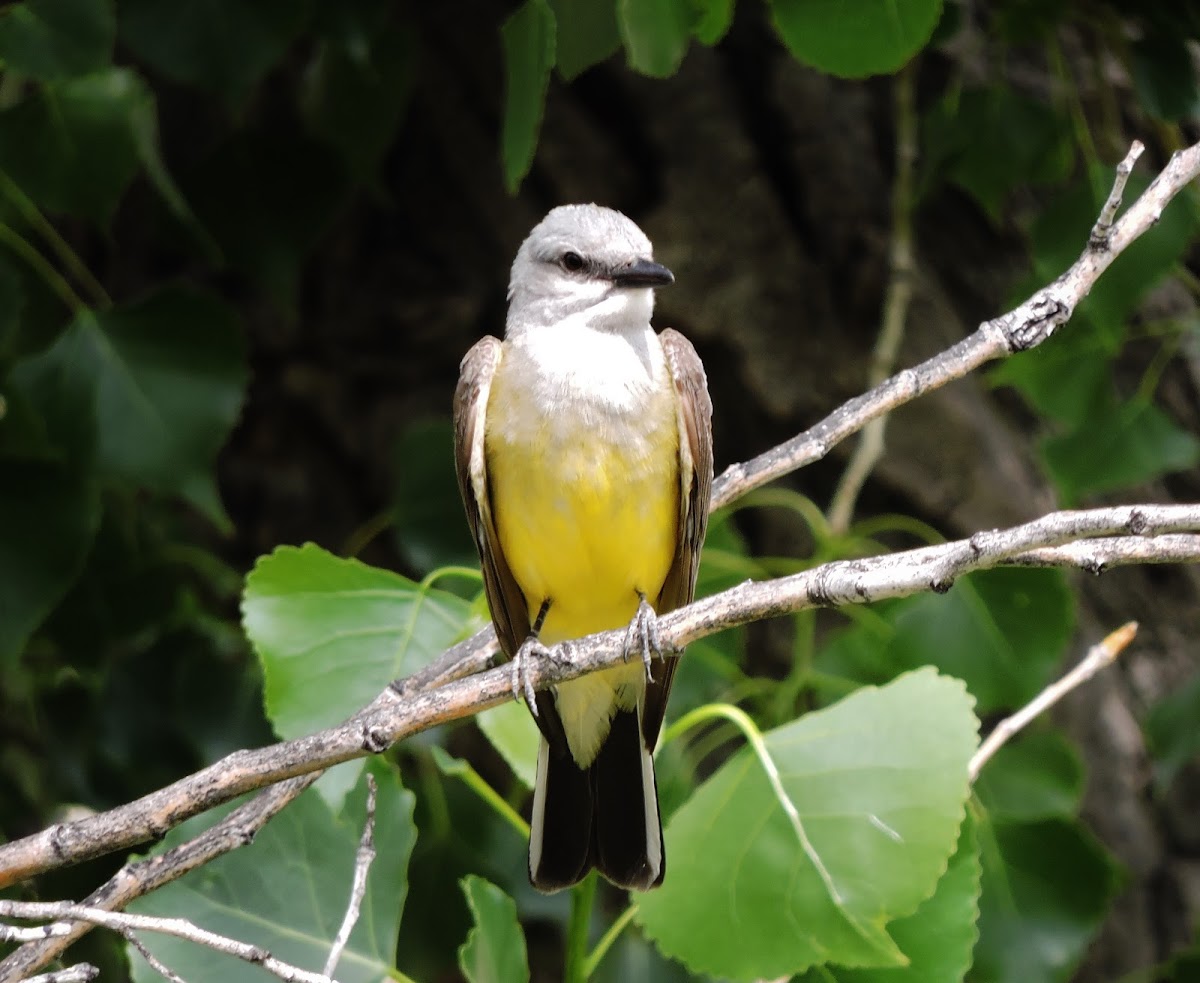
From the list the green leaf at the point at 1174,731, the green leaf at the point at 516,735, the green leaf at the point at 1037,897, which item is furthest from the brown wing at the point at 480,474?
the green leaf at the point at 1174,731

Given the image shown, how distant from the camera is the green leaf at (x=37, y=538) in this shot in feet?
10.4

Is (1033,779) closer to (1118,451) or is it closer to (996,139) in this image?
(1118,451)

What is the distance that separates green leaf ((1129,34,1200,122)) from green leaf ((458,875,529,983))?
2344mm

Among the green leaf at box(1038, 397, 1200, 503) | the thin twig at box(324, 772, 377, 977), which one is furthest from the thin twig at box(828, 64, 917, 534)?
the thin twig at box(324, 772, 377, 977)

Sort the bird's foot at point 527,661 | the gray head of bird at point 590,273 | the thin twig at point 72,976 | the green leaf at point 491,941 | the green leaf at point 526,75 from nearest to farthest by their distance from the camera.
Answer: the thin twig at point 72,976
the bird's foot at point 527,661
the green leaf at point 491,941
the green leaf at point 526,75
the gray head of bird at point 590,273

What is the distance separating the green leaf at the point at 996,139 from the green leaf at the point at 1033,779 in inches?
55.3

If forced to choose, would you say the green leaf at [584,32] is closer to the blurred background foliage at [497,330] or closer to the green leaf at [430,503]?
the blurred background foliage at [497,330]

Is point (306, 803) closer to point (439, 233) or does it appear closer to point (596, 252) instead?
point (596, 252)

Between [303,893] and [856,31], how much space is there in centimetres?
187

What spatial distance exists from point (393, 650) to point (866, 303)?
2250 mm

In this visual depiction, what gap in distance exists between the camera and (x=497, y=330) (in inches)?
186

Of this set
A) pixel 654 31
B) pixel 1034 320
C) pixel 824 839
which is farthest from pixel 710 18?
pixel 824 839

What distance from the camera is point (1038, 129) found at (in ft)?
12.5

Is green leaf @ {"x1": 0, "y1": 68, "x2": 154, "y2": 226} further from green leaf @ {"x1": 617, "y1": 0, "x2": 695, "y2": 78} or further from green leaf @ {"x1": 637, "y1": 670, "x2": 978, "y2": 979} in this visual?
green leaf @ {"x1": 637, "y1": 670, "x2": 978, "y2": 979}
